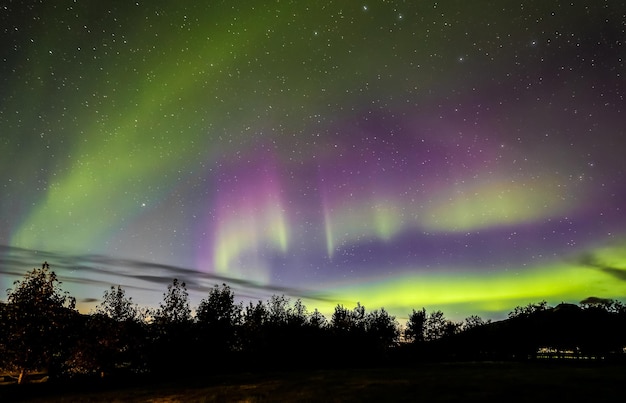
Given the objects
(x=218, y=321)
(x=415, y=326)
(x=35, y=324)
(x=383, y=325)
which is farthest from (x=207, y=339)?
(x=415, y=326)

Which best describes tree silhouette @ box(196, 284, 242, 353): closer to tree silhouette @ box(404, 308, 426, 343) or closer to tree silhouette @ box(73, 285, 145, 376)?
tree silhouette @ box(73, 285, 145, 376)

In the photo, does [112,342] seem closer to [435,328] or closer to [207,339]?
[207,339]

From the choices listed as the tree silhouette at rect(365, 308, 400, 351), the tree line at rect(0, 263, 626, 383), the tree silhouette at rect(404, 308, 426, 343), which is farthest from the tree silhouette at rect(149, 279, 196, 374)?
the tree silhouette at rect(404, 308, 426, 343)

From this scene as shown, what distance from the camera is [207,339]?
63.5 m

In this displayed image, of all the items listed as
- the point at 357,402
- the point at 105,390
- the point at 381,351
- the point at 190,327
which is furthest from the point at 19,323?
the point at 381,351

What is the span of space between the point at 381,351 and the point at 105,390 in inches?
2017

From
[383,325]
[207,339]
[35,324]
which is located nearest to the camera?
[35,324]

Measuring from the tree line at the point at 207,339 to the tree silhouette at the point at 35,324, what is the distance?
86mm

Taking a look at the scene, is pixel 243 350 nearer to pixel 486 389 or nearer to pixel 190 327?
pixel 190 327

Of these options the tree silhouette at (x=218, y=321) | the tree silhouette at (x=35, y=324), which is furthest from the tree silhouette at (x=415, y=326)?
the tree silhouette at (x=35, y=324)

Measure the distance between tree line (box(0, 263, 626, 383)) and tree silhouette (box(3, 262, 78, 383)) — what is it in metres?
0.09

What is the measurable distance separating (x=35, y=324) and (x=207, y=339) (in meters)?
27.9

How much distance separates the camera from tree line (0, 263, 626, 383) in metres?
40.2

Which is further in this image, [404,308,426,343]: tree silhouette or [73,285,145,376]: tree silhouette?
[404,308,426,343]: tree silhouette
